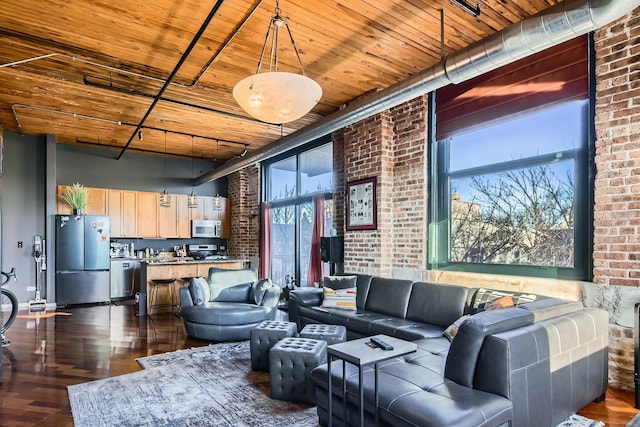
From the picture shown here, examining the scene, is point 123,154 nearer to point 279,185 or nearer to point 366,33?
point 279,185

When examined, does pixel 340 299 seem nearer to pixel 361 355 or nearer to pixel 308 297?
pixel 308 297

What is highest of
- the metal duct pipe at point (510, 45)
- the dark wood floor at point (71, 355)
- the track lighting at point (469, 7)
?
the track lighting at point (469, 7)

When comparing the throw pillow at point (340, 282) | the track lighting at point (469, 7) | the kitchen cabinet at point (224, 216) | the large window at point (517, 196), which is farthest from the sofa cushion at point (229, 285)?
the kitchen cabinet at point (224, 216)

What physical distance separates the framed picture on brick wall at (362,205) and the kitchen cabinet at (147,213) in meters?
5.31

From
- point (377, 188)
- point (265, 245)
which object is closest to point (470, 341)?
point (377, 188)

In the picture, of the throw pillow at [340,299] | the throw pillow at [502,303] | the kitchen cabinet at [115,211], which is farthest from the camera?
the kitchen cabinet at [115,211]

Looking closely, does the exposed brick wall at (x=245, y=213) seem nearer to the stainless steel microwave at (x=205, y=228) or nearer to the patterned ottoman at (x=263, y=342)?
the stainless steel microwave at (x=205, y=228)

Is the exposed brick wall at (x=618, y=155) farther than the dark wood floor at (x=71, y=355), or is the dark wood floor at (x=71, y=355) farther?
the exposed brick wall at (x=618, y=155)

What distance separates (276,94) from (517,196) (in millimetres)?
2920

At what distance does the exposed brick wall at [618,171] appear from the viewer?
309 cm

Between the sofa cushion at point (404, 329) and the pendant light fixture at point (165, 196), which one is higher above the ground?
the pendant light fixture at point (165, 196)

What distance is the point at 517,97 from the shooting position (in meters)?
3.94

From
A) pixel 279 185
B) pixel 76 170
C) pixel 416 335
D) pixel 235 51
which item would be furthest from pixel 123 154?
pixel 416 335

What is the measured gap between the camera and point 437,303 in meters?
3.91
